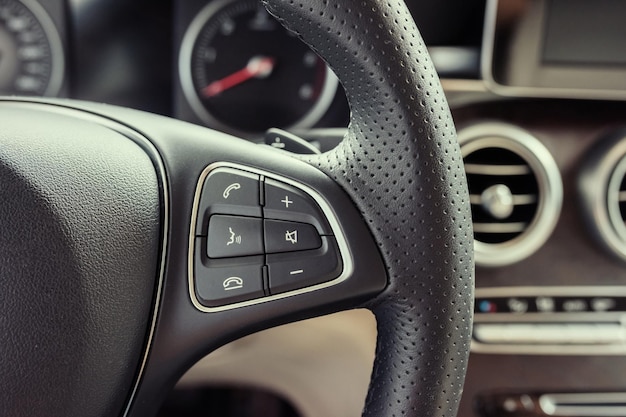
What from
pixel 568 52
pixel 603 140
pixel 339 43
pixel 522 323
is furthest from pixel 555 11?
pixel 339 43

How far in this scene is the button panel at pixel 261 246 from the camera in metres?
0.54

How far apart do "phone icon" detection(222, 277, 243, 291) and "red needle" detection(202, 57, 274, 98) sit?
1.78ft

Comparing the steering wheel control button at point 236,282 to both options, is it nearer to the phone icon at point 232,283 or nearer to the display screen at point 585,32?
the phone icon at point 232,283

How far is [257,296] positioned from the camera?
0.54 m

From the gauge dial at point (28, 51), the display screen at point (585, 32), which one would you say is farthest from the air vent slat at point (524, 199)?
the gauge dial at point (28, 51)

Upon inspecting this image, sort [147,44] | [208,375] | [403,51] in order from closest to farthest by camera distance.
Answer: [403,51]
[208,375]
[147,44]

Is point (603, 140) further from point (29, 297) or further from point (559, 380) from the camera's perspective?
point (29, 297)

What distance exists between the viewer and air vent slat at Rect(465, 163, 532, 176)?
857 mm

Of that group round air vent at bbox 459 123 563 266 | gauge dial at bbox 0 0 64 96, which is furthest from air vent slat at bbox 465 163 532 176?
gauge dial at bbox 0 0 64 96

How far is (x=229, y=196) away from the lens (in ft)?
1.78

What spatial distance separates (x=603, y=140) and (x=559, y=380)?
0.29 m

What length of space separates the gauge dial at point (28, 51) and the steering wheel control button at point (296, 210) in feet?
1.90

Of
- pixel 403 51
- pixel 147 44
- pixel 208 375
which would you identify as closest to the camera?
pixel 403 51

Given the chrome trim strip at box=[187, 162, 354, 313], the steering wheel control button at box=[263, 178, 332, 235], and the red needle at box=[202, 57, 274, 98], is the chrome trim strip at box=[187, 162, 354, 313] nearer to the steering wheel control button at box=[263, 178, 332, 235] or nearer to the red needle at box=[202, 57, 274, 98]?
the steering wheel control button at box=[263, 178, 332, 235]
